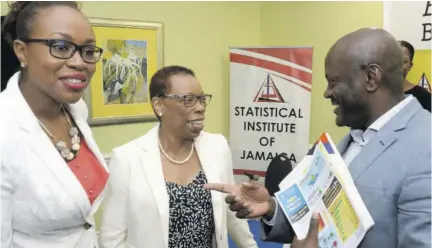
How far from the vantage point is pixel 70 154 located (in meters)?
1.28

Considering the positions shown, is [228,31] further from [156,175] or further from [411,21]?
[156,175]

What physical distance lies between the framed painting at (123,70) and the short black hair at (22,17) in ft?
6.47

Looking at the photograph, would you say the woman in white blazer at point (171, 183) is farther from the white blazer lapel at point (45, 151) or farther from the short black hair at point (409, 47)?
the short black hair at point (409, 47)

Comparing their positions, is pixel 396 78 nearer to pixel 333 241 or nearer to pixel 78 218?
pixel 333 241

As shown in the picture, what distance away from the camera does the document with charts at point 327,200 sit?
1065 mm

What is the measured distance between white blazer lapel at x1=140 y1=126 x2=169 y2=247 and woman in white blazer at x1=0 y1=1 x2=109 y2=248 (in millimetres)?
451

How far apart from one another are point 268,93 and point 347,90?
2.66 meters

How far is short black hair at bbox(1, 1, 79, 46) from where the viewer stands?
1167mm

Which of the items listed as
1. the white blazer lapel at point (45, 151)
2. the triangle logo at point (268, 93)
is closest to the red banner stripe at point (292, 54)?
the triangle logo at point (268, 93)

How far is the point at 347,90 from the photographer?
48.1 inches

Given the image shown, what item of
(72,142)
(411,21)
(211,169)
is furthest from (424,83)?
(72,142)

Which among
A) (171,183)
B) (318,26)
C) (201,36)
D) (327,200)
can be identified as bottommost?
(171,183)

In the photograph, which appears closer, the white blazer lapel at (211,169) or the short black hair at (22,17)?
the short black hair at (22,17)

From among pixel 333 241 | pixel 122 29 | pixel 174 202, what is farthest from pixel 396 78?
pixel 122 29
